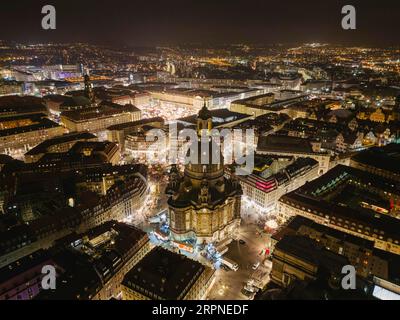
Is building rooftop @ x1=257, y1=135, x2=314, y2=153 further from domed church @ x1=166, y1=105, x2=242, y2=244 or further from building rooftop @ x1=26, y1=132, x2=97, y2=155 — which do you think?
building rooftop @ x1=26, y1=132, x2=97, y2=155

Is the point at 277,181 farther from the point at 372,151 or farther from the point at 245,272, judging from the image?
the point at 372,151

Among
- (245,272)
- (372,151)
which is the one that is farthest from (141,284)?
(372,151)

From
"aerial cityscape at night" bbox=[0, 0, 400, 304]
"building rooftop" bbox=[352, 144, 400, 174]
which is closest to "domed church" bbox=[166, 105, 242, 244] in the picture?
"aerial cityscape at night" bbox=[0, 0, 400, 304]

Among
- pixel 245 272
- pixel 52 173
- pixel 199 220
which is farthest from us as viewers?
pixel 52 173

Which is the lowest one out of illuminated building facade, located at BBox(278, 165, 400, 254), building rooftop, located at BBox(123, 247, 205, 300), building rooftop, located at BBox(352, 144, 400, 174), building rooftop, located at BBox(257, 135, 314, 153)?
building rooftop, located at BBox(123, 247, 205, 300)

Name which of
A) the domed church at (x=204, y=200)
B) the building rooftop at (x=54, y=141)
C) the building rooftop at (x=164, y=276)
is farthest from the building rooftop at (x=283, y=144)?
the building rooftop at (x=54, y=141)

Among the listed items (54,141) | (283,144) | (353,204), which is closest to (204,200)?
(353,204)

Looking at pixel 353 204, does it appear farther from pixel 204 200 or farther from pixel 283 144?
pixel 204 200

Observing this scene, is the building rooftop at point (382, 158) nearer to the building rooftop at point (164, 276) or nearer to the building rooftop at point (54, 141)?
the building rooftop at point (164, 276)
